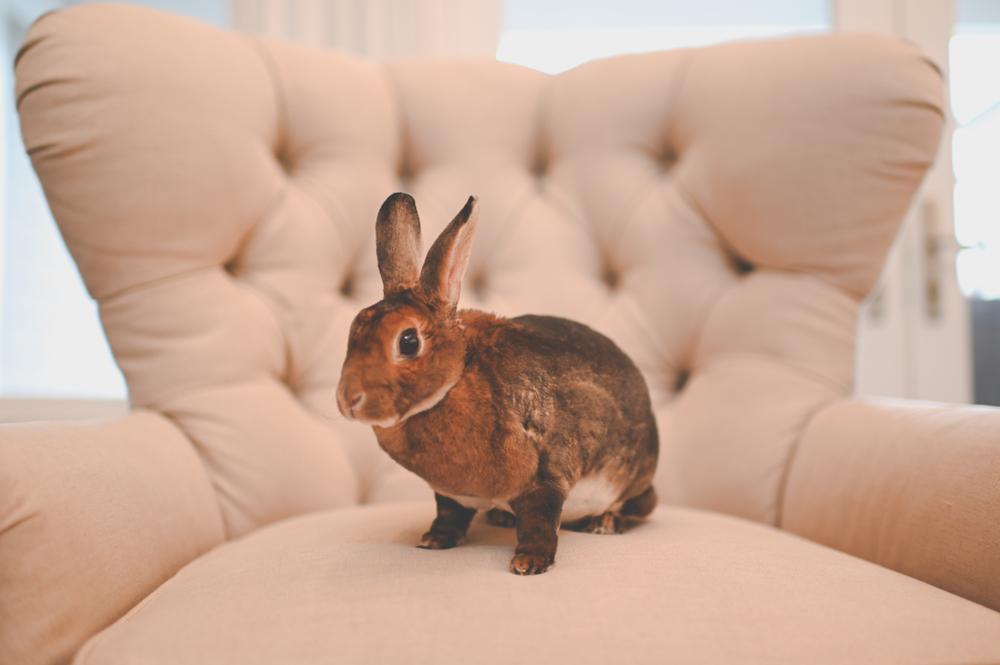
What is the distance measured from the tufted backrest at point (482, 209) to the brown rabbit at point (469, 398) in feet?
1.38

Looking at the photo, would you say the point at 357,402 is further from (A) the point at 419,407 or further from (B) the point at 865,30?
(B) the point at 865,30

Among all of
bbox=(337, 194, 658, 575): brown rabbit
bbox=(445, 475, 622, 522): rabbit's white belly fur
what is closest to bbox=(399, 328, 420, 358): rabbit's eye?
bbox=(337, 194, 658, 575): brown rabbit

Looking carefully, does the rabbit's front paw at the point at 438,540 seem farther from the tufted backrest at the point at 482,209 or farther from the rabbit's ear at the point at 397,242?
the tufted backrest at the point at 482,209

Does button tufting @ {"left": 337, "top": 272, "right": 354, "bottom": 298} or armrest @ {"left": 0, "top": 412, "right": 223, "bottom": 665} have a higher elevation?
button tufting @ {"left": 337, "top": 272, "right": 354, "bottom": 298}

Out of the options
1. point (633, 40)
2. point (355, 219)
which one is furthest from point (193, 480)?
point (633, 40)

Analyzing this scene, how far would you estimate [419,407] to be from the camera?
630mm

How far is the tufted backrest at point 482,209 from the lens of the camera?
0.99 meters

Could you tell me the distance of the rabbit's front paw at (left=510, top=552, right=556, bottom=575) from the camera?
63 cm

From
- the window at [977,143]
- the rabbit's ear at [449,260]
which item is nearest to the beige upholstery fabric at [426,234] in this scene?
the rabbit's ear at [449,260]

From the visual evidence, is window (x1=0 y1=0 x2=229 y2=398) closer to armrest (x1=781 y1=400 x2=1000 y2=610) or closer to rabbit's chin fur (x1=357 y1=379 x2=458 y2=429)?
rabbit's chin fur (x1=357 y1=379 x2=458 y2=429)

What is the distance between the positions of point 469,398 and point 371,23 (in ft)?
4.91

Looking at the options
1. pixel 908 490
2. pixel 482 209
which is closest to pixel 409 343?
pixel 908 490

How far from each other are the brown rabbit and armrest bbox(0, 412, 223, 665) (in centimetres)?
26

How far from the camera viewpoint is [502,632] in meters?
0.52
